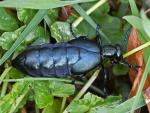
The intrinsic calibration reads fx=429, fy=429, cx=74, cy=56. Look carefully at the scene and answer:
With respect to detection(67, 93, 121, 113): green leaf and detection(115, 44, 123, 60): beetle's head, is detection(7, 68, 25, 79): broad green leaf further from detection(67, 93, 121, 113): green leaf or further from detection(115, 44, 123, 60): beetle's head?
detection(115, 44, 123, 60): beetle's head

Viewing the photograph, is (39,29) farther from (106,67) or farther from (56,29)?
(106,67)

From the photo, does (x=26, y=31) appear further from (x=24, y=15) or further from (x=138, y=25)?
(x=138, y=25)

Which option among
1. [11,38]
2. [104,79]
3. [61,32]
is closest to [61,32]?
[61,32]

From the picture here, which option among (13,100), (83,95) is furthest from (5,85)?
(83,95)

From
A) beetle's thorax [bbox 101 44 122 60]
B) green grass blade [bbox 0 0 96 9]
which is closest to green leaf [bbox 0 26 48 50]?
green grass blade [bbox 0 0 96 9]

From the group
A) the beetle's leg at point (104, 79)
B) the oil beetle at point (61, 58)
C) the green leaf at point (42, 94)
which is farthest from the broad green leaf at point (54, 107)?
the beetle's leg at point (104, 79)

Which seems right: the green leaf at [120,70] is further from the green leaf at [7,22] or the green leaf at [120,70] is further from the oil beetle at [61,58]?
the green leaf at [7,22]

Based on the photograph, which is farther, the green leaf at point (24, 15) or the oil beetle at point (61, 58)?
the green leaf at point (24, 15)
